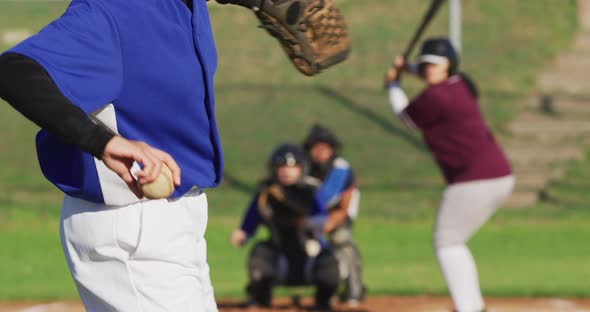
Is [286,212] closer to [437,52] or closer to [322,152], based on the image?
[322,152]

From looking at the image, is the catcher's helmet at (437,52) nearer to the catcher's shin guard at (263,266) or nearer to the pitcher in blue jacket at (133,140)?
the catcher's shin guard at (263,266)

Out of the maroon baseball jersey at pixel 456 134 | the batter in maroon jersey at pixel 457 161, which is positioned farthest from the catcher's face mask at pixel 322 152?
the maroon baseball jersey at pixel 456 134

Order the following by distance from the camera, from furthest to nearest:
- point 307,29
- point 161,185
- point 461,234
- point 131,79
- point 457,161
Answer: point 457,161
point 461,234
point 307,29
point 131,79
point 161,185

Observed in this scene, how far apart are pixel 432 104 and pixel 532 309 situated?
2106mm

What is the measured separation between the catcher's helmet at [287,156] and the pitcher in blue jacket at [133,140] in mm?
4870

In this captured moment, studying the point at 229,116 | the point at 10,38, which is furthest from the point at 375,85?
the point at 10,38

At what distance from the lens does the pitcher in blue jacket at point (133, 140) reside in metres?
2.64

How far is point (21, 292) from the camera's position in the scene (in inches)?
366

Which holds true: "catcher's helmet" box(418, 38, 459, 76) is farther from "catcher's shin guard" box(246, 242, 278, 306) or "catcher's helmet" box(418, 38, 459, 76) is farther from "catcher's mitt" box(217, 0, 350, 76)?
"catcher's mitt" box(217, 0, 350, 76)

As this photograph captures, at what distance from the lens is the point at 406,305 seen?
8.32 meters

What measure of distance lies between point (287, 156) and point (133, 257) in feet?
16.8

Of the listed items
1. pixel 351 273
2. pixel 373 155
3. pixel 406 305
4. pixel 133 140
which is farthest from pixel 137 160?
pixel 373 155

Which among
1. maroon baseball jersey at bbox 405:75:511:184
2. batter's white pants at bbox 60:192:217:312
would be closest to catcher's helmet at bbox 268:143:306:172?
maroon baseball jersey at bbox 405:75:511:184

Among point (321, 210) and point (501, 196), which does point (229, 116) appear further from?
point (501, 196)
